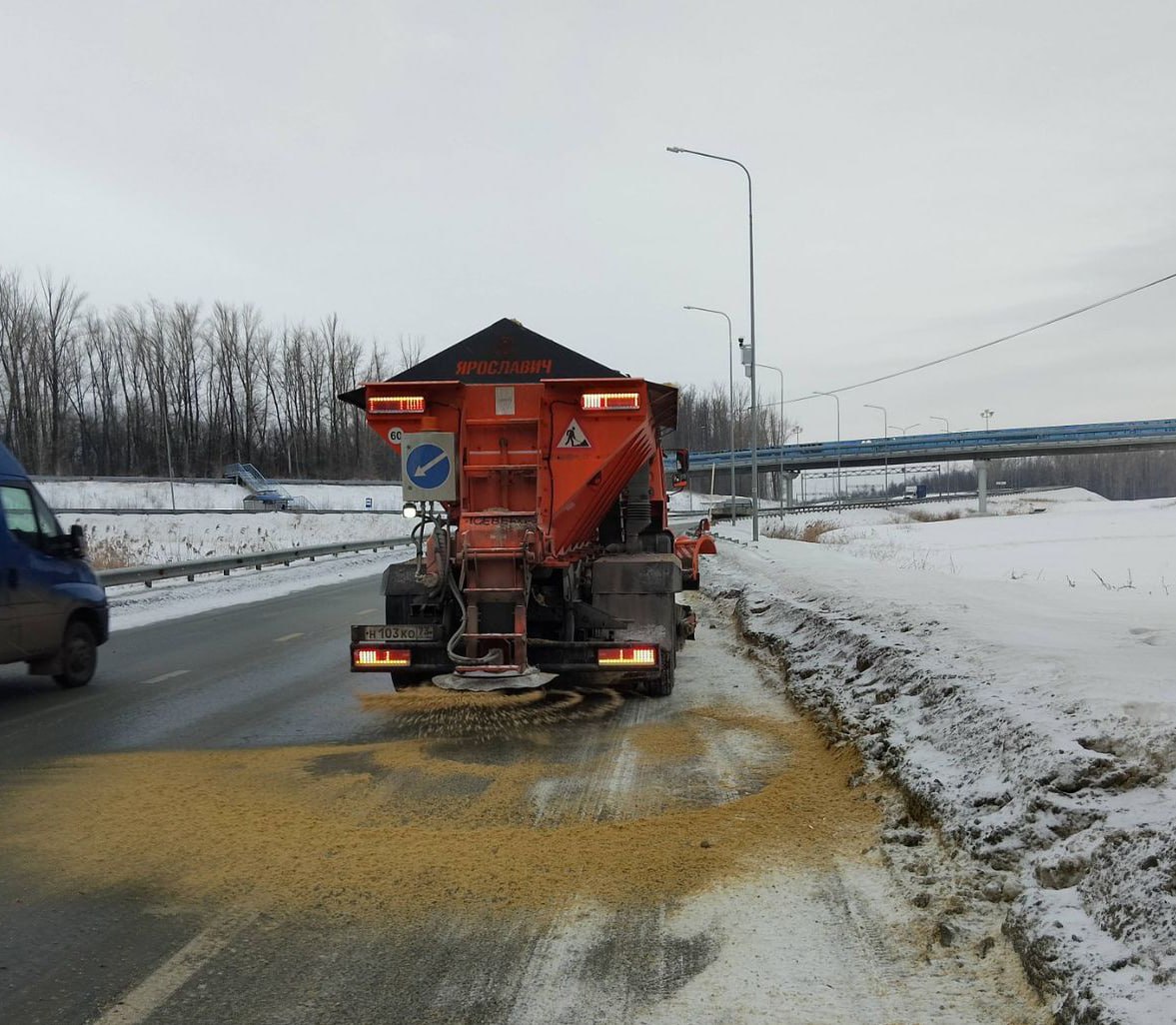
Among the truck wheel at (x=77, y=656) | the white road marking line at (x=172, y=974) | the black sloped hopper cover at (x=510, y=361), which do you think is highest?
the black sloped hopper cover at (x=510, y=361)

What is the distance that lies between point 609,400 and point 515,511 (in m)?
1.23

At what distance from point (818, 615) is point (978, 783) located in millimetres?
5966

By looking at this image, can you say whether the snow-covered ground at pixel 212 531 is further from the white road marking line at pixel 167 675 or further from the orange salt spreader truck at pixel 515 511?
the orange salt spreader truck at pixel 515 511

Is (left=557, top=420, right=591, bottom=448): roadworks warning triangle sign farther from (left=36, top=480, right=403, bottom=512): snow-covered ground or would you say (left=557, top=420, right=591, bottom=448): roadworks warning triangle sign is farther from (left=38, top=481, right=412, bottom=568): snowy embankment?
(left=36, top=480, right=403, bottom=512): snow-covered ground

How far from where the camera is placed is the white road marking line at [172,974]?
311 centimetres

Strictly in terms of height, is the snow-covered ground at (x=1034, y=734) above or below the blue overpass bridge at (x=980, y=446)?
below

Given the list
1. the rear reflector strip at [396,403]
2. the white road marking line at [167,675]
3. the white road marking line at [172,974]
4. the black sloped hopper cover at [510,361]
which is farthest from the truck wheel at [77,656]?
the white road marking line at [172,974]

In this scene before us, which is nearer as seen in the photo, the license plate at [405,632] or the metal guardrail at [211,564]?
the license plate at [405,632]

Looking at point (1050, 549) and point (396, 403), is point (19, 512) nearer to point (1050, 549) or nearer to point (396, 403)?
point (396, 403)

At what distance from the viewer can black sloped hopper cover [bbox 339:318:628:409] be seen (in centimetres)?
767

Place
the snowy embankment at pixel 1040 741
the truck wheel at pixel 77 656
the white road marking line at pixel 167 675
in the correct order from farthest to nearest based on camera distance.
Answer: the white road marking line at pixel 167 675
the truck wheel at pixel 77 656
the snowy embankment at pixel 1040 741

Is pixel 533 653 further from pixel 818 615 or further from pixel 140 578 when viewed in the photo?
pixel 140 578

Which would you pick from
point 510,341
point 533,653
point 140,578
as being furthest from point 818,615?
point 140,578

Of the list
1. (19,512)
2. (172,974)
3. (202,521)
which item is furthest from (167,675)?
(202,521)
